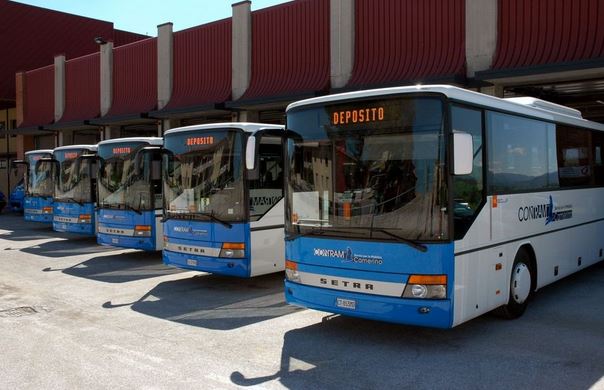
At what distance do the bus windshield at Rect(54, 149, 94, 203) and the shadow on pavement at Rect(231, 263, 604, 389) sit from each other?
11131 mm

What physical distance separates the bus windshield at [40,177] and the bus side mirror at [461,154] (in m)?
15.8

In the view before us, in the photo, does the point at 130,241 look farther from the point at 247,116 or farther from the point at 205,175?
the point at 247,116

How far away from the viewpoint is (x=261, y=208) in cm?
1009

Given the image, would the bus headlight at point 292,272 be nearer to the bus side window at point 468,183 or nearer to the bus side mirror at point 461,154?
the bus side window at point 468,183

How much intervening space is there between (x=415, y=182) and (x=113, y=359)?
3.72 meters

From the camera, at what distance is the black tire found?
7672mm

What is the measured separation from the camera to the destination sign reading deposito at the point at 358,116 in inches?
255

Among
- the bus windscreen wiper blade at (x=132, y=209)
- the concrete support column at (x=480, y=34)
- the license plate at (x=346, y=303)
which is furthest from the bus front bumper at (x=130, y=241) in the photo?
the concrete support column at (x=480, y=34)

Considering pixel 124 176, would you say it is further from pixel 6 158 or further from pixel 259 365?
pixel 6 158

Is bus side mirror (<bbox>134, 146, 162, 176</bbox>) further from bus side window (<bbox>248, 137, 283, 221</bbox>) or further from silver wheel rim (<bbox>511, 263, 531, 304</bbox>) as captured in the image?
silver wheel rim (<bbox>511, 263, 531, 304</bbox>)

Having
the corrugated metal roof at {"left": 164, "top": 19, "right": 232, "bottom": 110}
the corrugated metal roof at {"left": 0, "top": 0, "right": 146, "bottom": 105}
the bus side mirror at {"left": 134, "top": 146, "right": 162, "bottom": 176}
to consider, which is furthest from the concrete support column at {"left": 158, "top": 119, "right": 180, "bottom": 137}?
the corrugated metal roof at {"left": 0, "top": 0, "right": 146, "bottom": 105}

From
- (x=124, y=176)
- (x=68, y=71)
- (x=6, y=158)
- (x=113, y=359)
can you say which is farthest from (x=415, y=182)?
(x=6, y=158)

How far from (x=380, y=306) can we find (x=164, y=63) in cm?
2257

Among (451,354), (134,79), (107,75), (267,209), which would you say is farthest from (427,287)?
(107,75)
